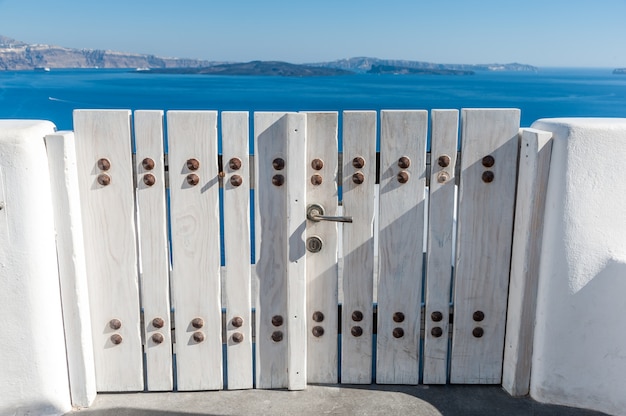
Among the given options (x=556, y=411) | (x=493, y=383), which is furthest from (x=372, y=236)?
(x=556, y=411)

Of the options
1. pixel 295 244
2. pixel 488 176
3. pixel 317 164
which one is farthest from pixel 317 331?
pixel 488 176

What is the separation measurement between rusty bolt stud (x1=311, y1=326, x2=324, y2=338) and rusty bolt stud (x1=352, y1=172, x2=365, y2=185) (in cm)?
90

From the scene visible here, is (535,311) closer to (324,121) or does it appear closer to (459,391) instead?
(459,391)

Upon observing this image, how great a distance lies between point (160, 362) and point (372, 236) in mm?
1435

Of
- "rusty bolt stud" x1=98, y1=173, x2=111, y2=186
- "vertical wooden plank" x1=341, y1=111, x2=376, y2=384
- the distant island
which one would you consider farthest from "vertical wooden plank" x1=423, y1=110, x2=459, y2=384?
the distant island

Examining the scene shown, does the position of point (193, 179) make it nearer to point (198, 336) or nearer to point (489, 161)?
point (198, 336)

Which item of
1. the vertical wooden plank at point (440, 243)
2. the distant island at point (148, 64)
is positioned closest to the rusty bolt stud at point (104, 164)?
the vertical wooden plank at point (440, 243)

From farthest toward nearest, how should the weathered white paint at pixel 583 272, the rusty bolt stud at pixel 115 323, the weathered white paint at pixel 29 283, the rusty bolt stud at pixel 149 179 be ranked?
the rusty bolt stud at pixel 115 323 → the rusty bolt stud at pixel 149 179 → the weathered white paint at pixel 583 272 → the weathered white paint at pixel 29 283

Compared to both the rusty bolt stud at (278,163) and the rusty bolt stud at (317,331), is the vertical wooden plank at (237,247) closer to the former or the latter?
the rusty bolt stud at (278,163)

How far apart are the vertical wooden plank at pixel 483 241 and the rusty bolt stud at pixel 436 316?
0.30 ft

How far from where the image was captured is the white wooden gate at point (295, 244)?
330cm

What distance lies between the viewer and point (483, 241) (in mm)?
3502

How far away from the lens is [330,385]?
12.1 ft

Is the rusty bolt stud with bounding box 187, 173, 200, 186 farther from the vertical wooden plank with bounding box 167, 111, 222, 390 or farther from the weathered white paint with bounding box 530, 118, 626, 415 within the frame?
the weathered white paint with bounding box 530, 118, 626, 415
